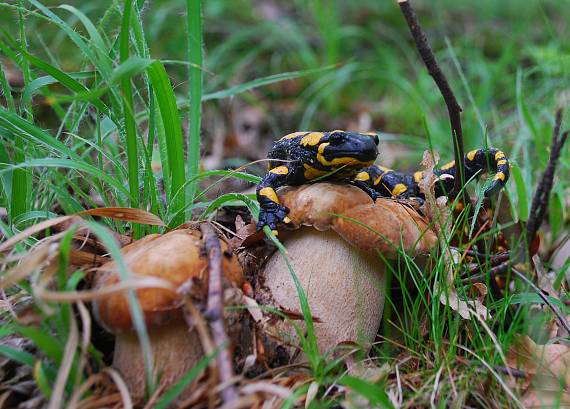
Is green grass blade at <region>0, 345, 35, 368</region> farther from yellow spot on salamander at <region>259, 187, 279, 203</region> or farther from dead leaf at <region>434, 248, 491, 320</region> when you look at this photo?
dead leaf at <region>434, 248, 491, 320</region>

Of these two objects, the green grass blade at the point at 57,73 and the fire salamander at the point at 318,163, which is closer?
the green grass blade at the point at 57,73

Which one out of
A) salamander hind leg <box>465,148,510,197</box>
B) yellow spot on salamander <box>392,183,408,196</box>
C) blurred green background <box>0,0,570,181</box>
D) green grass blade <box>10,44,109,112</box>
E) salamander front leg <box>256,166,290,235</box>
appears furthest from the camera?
blurred green background <box>0,0,570,181</box>

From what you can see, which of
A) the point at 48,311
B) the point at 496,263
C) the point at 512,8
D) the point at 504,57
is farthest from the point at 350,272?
the point at 512,8

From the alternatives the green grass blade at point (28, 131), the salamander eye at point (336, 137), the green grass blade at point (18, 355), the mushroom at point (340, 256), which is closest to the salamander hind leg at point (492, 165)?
the mushroom at point (340, 256)

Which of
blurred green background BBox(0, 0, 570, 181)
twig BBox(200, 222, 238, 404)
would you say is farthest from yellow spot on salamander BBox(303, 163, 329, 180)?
blurred green background BBox(0, 0, 570, 181)

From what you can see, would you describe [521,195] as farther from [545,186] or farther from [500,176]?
[545,186]

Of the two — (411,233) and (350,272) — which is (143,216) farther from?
(411,233)

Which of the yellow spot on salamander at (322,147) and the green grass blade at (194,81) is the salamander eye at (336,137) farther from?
the green grass blade at (194,81)

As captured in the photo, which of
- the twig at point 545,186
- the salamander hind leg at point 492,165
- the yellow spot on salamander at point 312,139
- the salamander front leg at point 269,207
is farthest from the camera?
the salamander hind leg at point 492,165

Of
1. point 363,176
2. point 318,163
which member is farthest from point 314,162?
point 363,176
